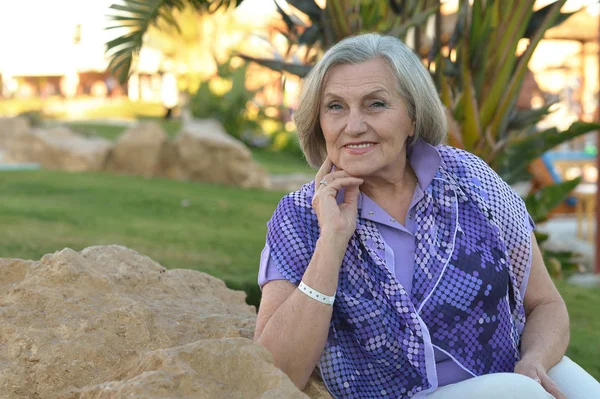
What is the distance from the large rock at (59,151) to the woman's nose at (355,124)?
11.5 m

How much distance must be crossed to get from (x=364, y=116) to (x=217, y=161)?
10.7m

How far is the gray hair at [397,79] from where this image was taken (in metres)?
2.46

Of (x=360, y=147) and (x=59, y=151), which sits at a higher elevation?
(x=360, y=147)

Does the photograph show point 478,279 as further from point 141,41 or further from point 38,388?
point 141,41

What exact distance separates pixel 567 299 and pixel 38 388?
15.2 feet

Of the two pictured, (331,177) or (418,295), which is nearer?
(418,295)

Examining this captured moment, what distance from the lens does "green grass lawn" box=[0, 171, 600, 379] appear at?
18.6 ft

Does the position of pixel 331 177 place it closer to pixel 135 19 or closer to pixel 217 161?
pixel 135 19

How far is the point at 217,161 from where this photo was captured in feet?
42.8

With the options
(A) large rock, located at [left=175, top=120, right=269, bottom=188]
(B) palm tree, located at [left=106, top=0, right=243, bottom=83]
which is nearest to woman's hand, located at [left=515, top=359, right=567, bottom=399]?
(B) palm tree, located at [left=106, top=0, right=243, bottom=83]

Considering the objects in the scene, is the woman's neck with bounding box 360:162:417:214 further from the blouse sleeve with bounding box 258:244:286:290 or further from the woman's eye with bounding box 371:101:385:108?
the blouse sleeve with bounding box 258:244:286:290

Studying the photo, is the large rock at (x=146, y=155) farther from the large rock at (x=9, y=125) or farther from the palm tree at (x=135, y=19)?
the palm tree at (x=135, y=19)

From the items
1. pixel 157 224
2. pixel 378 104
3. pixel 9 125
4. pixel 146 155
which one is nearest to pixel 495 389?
pixel 378 104

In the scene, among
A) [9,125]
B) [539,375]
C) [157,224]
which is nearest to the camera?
[539,375]
